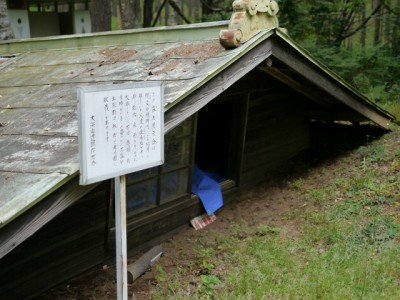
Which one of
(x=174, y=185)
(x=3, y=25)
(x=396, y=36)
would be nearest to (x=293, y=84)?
(x=174, y=185)

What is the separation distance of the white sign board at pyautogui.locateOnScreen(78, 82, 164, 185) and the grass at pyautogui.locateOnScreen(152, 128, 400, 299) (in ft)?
5.44

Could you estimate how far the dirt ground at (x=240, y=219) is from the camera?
4.89m

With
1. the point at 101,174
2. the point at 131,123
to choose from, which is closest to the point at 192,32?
the point at 131,123

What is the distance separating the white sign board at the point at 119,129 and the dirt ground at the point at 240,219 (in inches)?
76.3

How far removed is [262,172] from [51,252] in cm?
404

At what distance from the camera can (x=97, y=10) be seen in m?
11.9

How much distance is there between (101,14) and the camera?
39.1 feet

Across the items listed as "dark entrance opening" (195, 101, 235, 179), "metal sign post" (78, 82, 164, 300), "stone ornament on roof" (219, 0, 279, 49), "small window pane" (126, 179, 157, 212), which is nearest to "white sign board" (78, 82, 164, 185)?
"metal sign post" (78, 82, 164, 300)

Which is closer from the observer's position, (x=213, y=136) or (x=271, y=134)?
(x=271, y=134)

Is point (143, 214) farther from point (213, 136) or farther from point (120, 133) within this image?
point (213, 136)

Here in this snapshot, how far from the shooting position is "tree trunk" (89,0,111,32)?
39.0ft

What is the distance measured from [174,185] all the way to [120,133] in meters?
3.16

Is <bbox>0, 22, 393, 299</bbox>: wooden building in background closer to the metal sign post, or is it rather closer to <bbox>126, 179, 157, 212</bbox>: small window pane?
<bbox>126, 179, 157, 212</bbox>: small window pane

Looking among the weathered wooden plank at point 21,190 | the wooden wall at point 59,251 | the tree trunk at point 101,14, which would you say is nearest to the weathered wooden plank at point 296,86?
the wooden wall at point 59,251
